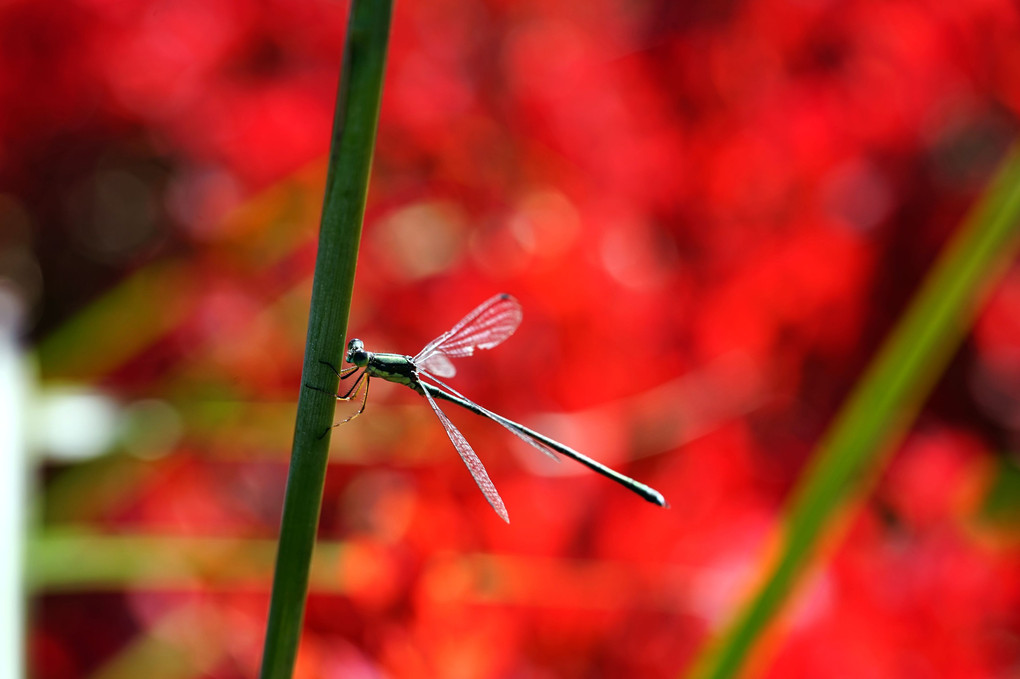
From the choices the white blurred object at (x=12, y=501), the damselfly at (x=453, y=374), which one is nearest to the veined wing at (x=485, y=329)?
the damselfly at (x=453, y=374)

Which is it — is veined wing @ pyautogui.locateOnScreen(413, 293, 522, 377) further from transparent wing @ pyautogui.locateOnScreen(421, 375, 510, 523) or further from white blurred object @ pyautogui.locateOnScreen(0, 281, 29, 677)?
white blurred object @ pyautogui.locateOnScreen(0, 281, 29, 677)

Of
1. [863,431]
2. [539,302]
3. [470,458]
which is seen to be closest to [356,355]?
[470,458]

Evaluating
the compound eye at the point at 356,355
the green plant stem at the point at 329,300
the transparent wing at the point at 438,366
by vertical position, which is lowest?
the green plant stem at the point at 329,300

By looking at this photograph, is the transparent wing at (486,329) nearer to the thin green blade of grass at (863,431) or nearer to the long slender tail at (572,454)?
the long slender tail at (572,454)

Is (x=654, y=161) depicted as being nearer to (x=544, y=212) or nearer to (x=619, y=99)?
(x=619, y=99)

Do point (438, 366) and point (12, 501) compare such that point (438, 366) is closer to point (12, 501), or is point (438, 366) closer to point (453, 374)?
point (453, 374)
